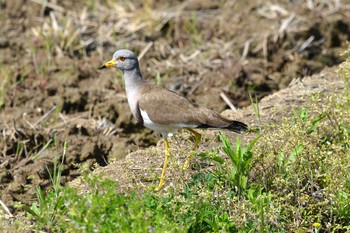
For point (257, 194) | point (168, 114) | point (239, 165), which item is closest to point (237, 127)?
point (239, 165)

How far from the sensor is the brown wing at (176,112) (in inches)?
260

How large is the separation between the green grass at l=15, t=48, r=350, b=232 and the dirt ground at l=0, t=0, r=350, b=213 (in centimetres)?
184

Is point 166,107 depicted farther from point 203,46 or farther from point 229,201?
point 203,46

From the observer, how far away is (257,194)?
609cm

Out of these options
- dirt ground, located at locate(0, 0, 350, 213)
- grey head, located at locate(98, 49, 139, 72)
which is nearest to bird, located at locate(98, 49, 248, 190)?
grey head, located at locate(98, 49, 139, 72)

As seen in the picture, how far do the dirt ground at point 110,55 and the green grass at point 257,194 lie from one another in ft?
6.05

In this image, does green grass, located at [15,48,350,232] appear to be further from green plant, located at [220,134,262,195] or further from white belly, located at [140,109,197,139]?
white belly, located at [140,109,197,139]

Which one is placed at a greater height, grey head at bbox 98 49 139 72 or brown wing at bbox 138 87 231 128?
grey head at bbox 98 49 139 72

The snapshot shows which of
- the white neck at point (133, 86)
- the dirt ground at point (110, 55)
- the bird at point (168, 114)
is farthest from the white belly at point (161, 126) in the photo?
the dirt ground at point (110, 55)

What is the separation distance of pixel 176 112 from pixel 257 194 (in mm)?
1063

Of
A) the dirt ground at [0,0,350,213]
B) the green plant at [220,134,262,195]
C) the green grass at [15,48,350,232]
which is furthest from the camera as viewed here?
the dirt ground at [0,0,350,213]

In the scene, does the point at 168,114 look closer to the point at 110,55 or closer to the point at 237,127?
the point at 237,127

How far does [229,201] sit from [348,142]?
140 centimetres

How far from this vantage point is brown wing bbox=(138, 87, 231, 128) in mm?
6605
